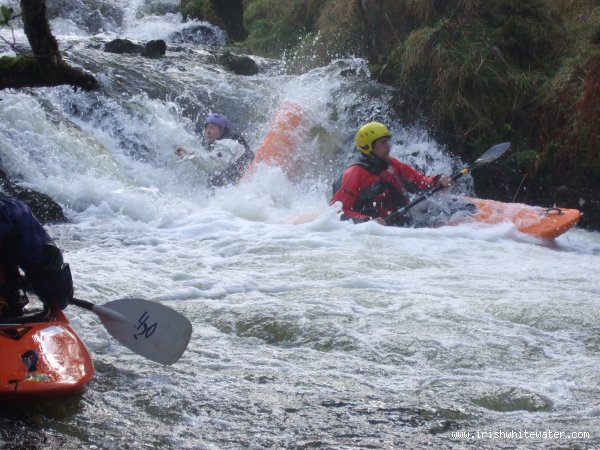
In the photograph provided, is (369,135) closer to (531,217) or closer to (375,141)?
(375,141)

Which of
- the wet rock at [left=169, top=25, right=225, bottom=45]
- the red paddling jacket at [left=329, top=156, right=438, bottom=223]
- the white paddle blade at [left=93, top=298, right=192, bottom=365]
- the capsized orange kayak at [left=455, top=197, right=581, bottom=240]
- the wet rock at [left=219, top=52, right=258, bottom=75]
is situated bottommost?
the capsized orange kayak at [left=455, top=197, right=581, bottom=240]

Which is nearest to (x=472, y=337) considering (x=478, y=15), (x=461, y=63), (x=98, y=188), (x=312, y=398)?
(x=312, y=398)

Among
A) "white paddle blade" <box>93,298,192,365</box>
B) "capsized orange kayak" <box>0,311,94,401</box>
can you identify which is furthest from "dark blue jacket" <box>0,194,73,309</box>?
"white paddle blade" <box>93,298,192,365</box>

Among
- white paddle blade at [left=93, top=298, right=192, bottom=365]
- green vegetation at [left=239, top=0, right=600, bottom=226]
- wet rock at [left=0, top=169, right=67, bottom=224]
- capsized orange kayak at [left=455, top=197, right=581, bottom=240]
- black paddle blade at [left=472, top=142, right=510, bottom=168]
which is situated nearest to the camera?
white paddle blade at [left=93, top=298, right=192, bottom=365]

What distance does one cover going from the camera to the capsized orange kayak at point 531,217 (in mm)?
6355

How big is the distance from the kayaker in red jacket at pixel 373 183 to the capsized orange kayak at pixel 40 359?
3.56 m

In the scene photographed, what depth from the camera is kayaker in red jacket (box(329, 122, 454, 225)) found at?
666 cm

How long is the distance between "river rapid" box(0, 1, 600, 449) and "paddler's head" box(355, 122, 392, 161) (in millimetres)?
659

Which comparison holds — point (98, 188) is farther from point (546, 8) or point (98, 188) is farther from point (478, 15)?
point (546, 8)

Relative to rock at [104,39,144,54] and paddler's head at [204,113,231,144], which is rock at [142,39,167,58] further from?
paddler's head at [204,113,231,144]

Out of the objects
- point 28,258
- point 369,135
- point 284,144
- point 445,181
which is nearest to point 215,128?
point 284,144

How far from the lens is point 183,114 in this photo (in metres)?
9.53

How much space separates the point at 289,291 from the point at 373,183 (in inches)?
85.8

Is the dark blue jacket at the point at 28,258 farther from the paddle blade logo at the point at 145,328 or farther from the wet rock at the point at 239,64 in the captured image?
the wet rock at the point at 239,64
